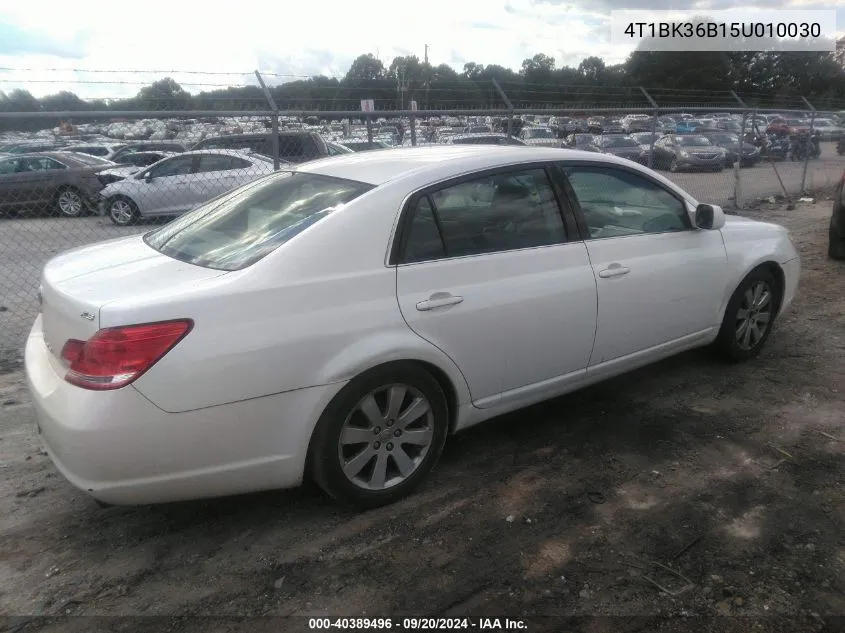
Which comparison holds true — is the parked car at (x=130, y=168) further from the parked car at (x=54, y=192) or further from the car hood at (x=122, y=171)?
the parked car at (x=54, y=192)

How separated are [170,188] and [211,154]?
66.0 inches

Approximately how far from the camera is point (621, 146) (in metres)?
13.8

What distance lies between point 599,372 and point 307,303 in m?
1.83

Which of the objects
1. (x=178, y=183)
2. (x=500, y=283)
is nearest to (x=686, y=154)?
(x=178, y=183)

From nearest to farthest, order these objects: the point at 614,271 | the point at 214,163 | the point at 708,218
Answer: the point at 614,271 → the point at 708,218 → the point at 214,163

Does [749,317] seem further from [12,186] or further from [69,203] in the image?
[12,186]

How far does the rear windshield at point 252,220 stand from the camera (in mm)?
2953

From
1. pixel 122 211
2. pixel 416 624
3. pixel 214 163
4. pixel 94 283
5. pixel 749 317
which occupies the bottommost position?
pixel 416 624

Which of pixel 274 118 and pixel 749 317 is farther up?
pixel 274 118

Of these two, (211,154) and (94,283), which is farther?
(211,154)

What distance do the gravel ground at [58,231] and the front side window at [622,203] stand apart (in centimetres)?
423

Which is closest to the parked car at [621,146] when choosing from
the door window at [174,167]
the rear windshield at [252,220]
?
the door window at [174,167]

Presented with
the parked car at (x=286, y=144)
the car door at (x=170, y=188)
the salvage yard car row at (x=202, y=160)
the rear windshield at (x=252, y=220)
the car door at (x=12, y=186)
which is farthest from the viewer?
the car door at (x=170, y=188)

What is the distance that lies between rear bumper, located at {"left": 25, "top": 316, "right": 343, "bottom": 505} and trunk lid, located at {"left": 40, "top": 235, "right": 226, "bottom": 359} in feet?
0.66
